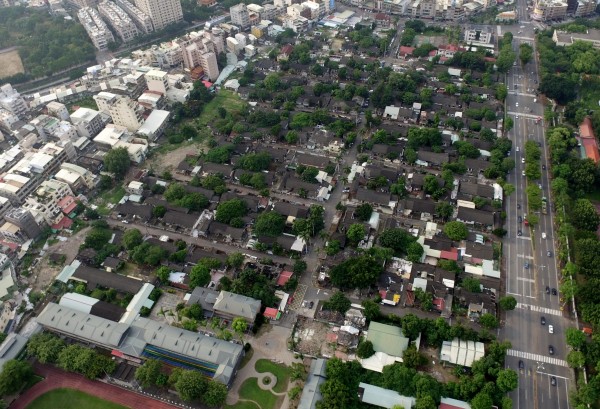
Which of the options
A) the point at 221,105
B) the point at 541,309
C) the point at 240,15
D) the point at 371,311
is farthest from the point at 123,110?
the point at 541,309

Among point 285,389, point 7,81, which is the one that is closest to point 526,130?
point 285,389

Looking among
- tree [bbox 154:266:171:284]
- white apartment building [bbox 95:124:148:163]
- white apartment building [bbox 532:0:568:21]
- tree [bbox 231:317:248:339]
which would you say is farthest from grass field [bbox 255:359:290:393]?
white apartment building [bbox 532:0:568:21]

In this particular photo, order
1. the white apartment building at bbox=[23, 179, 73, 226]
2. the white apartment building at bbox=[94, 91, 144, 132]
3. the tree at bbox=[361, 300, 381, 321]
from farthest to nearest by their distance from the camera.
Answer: the white apartment building at bbox=[94, 91, 144, 132]
the white apartment building at bbox=[23, 179, 73, 226]
the tree at bbox=[361, 300, 381, 321]

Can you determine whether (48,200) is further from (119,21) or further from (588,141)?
(588,141)

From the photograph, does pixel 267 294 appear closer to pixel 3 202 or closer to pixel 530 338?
pixel 530 338

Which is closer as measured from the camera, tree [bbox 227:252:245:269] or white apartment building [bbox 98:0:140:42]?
tree [bbox 227:252:245:269]

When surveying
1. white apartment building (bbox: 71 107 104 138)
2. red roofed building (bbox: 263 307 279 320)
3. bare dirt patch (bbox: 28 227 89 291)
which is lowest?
red roofed building (bbox: 263 307 279 320)

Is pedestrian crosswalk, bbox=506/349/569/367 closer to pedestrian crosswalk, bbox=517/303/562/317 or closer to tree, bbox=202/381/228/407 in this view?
pedestrian crosswalk, bbox=517/303/562/317
